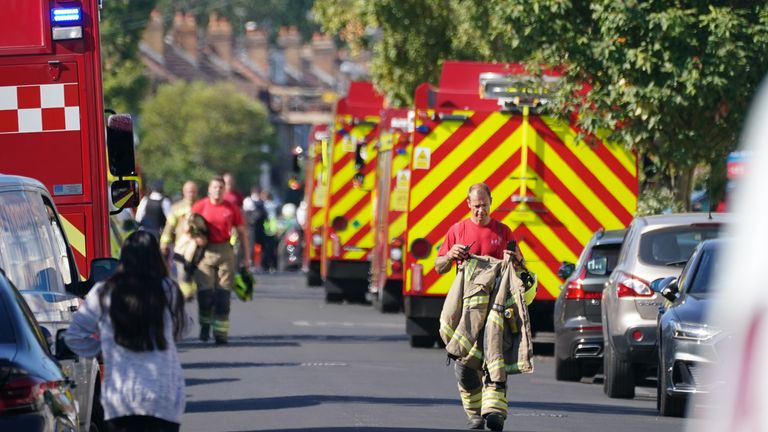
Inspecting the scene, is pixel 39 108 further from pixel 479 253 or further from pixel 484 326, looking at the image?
pixel 484 326

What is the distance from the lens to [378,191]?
24453 mm

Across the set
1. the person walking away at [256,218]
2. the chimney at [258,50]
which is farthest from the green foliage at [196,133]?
the person walking away at [256,218]

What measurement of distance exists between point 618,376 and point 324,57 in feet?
322

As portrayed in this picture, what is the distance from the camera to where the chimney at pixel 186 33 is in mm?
92375

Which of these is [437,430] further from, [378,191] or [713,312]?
[378,191]

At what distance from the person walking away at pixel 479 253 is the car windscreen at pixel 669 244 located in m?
2.30

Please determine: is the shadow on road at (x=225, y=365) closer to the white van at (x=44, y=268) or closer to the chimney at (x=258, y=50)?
the white van at (x=44, y=268)

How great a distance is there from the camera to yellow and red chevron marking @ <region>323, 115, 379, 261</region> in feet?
88.5

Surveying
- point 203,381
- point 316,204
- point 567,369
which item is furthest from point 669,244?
point 316,204

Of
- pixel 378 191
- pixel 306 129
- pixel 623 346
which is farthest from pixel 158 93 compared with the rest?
pixel 623 346

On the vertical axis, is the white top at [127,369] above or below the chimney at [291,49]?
above

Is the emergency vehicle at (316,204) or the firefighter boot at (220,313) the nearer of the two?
the firefighter boot at (220,313)

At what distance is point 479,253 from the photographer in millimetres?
11961

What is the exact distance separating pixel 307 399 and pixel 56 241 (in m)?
4.33
